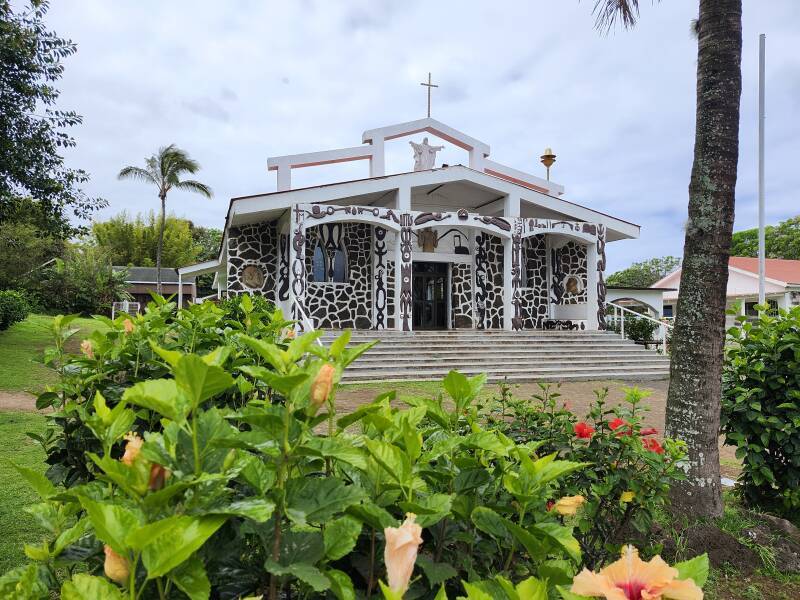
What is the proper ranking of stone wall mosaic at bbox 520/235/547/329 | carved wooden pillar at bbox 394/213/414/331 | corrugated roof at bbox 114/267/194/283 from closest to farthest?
1. carved wooden pillar at bbox 394/213/414/331
2. stone wall mosaic at bbox 520/235/547/329
3. corrugated roof at bbox 114/267/194/283

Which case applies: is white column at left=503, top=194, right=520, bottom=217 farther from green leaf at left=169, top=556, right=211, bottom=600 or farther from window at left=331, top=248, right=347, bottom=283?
green leaf at left=169, top=556, right=211, bottom=600

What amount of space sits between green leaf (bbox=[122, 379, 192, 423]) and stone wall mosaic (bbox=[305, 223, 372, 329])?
51.5ft

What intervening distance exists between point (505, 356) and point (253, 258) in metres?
7.87

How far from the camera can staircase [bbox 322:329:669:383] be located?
13148 mm

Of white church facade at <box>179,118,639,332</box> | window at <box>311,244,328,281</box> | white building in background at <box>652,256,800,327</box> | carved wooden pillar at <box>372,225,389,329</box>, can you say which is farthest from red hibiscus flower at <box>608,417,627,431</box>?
white building in background at <box>652,256,800,327</box>

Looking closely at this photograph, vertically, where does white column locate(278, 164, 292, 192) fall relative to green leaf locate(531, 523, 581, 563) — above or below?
above

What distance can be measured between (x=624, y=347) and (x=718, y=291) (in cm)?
1350

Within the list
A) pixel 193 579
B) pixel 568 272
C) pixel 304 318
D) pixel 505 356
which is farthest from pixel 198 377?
pixel 568 272

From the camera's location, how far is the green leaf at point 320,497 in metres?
0.98

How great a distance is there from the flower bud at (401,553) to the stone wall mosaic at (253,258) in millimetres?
16006

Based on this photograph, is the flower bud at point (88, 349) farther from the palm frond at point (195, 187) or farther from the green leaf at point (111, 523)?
the palm frond at point (195, 187)

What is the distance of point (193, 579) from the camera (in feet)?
2.77

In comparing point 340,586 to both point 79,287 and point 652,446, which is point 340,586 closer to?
point 652,446

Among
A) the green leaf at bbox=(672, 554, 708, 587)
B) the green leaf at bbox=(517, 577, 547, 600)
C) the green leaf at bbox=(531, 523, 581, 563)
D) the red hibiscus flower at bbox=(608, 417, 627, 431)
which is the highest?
the green leaf at bbox=(672, 554, 708, 587)
